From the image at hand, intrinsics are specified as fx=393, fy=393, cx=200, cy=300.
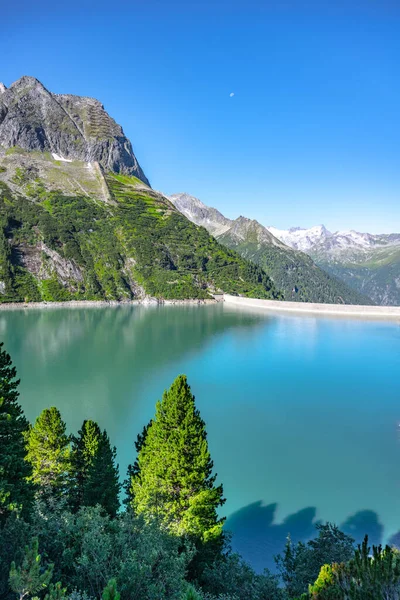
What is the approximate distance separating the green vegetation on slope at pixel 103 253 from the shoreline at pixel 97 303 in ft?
6.18

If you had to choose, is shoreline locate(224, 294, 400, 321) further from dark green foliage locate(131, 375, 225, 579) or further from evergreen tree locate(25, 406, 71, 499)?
evergreen tree locate(25, 406, 71, 499)

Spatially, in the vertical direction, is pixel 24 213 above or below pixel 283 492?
above

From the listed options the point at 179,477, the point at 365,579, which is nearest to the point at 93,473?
the point at 179,477

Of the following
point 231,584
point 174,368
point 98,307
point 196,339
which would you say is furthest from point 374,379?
point 98,307

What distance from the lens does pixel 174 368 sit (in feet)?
153

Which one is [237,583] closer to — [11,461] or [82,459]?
[11,461]

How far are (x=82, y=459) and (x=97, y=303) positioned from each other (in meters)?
99.3

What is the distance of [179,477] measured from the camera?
14.2 meters

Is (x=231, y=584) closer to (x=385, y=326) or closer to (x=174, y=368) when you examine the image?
(x=174, y=368)

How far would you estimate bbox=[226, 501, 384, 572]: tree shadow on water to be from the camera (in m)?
16.5

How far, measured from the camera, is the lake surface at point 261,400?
1942cm

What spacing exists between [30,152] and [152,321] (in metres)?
144

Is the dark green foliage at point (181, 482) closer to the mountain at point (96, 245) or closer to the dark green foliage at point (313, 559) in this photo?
the dark green foliage at point (313, 559)

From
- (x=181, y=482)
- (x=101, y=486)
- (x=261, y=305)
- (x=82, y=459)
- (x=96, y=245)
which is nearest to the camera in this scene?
(x=181, y=482)
